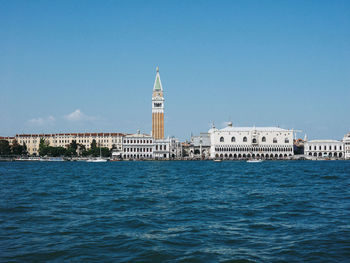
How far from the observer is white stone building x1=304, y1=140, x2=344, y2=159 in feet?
339

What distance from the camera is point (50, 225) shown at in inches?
432

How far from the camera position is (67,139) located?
11019 cm

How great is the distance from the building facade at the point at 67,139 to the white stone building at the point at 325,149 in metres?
49.2

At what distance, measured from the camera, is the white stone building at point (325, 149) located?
103 meters

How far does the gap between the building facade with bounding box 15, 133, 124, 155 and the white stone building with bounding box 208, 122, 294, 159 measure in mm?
26609

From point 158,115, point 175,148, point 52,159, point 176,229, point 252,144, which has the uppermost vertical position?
point 158,115

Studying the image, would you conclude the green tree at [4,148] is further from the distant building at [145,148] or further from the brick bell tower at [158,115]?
the brick bell tower at [158,115]

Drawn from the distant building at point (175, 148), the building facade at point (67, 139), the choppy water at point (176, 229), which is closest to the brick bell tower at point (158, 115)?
the distant building at point (175, 148)

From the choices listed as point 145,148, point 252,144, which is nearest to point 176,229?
point 145,148

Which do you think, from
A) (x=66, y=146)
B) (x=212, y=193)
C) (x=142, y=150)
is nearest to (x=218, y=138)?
(x=142, y=150)

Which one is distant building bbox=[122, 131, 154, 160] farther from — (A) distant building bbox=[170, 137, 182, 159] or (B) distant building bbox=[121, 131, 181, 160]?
(A) distant building bbox=[170, 137, 182, 159]

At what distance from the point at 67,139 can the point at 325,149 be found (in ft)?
221

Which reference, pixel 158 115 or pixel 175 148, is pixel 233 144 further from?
pixel 158 115

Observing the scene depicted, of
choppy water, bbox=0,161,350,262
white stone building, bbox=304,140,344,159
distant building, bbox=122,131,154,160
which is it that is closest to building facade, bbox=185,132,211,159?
distant building, bbox=122,131,154,160
